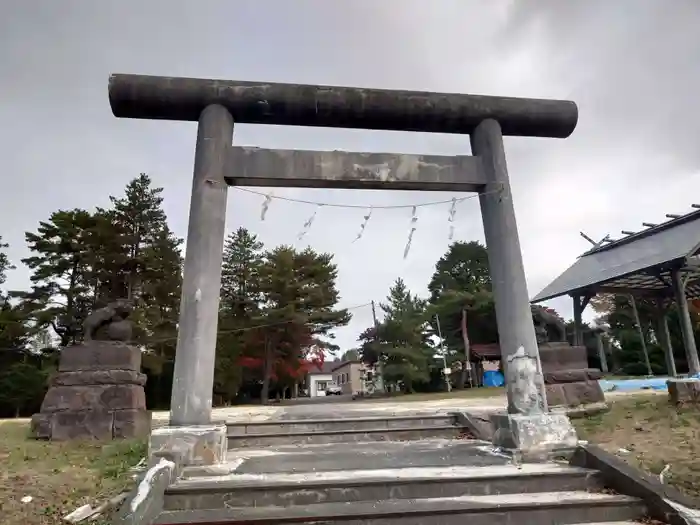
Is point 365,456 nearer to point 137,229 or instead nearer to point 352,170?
→ point 352,170

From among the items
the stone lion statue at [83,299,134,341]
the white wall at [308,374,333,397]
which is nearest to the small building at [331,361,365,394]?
the white wall at [308,374,333,397]

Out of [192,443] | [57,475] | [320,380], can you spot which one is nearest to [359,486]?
[192,443]

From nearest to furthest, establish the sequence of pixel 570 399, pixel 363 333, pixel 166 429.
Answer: pixel 166 429, pixel 570 399, pixel 363 333

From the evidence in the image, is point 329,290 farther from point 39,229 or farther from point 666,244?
point 666,244

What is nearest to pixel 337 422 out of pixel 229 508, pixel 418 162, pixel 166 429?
pixel 166 429

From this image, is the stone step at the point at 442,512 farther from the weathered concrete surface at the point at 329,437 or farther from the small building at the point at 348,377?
the small building at the point at 348,377

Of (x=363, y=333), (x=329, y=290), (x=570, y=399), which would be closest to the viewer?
(x=570, y=399)

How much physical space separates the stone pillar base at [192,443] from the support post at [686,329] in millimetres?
10596

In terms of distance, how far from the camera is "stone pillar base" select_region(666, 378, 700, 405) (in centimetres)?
719

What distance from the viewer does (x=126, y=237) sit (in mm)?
24125

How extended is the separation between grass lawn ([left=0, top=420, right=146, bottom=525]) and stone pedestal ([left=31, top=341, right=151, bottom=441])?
299 millimetres

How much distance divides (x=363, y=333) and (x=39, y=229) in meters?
19.5

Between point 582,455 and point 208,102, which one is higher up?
point 208,102

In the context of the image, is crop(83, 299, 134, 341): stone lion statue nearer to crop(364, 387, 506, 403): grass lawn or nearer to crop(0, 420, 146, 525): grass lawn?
crop(0, 420, 146, 525): grass lawn
